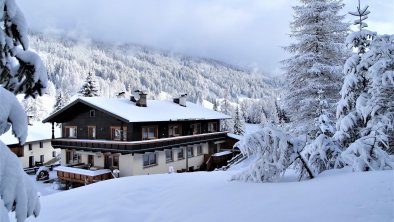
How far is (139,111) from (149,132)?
8.45ft

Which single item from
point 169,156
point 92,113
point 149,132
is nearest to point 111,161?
point 149,132

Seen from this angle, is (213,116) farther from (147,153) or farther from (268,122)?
(268,122)

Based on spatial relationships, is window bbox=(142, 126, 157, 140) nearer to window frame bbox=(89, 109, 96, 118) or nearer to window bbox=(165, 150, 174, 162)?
window bbox=(165, 150, 174, 162)

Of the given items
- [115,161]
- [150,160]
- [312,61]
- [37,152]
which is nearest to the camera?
[312,61]

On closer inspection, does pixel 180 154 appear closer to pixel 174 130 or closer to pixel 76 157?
pixel 174 130

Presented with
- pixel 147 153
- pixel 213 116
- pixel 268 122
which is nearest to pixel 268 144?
pixel 268 122

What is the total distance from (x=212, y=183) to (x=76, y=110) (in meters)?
27.6

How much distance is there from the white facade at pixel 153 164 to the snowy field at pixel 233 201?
18.2 m

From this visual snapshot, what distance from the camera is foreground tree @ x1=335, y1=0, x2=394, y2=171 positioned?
9.62m

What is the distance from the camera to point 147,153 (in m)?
31.1

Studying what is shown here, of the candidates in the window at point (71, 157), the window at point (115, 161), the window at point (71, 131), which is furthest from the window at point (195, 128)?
the window at point (71, 157)

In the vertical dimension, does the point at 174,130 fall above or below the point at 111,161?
above

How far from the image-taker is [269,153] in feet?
34.1

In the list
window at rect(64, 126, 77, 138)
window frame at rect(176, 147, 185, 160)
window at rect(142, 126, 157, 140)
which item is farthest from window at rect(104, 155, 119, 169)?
window frame at rect(176, 147, 185, 160)
